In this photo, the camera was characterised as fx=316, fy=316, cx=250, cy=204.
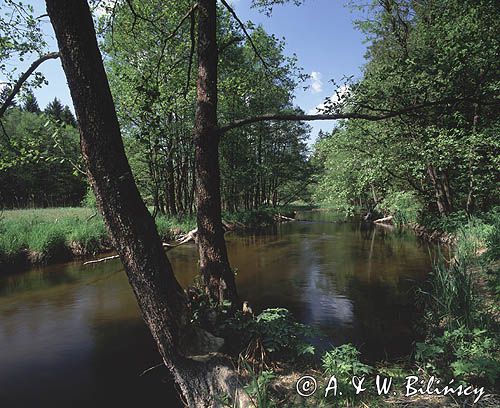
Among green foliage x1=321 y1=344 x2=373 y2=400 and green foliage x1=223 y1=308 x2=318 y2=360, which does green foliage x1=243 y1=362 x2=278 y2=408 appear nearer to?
green foliage x1=223 y1=308 x2=318 y2=360

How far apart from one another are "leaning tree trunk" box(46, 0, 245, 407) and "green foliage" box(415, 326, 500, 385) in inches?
85.7

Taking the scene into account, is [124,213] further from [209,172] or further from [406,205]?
[406,205]

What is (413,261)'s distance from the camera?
438 inches

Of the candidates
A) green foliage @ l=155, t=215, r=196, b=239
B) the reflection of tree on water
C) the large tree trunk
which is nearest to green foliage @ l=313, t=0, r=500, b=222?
the reflection of tree on water

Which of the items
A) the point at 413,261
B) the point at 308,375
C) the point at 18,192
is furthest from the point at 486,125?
the point at 18,192

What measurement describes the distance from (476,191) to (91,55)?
15085 millimetres

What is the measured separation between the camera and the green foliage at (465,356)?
3133 mm

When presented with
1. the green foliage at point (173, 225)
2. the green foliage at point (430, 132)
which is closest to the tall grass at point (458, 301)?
the green foliage at point (430, 132)

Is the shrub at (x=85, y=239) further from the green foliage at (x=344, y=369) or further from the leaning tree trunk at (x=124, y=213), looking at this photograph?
the green foliage at (x=344, y=369)

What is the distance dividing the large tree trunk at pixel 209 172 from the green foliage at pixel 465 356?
8.30 feet

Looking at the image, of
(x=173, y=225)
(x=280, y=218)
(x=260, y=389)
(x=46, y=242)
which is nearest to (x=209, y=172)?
(x=260, y=389)

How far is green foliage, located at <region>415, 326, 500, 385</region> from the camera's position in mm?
3133

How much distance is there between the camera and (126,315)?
7.12 m

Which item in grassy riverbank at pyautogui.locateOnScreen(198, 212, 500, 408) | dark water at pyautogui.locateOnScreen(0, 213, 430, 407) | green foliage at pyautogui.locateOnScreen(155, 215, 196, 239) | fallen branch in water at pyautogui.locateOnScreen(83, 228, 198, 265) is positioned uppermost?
fallen branch in water at pyautogui.locateOnScreen(83, 228, 198, 265)
